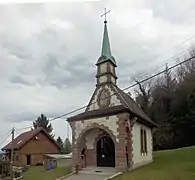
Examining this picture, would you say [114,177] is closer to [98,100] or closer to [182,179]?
[182,179]

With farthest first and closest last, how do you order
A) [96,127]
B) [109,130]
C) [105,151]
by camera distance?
[105,151] < [96,127] < [109,130]

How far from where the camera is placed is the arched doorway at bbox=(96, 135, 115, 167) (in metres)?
18.4

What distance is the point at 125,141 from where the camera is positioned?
1628 centimetres

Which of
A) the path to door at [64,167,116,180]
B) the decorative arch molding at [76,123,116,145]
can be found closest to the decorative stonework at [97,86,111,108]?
the decorative arch molding at [76,123,116,145]

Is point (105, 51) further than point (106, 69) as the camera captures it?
Yes

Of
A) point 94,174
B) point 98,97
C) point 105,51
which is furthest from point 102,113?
point 105,51

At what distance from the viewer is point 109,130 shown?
17.0 m

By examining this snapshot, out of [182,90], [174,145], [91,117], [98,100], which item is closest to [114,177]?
[91,117]

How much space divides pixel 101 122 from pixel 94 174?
325 cm

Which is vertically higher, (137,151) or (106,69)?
(106,69)

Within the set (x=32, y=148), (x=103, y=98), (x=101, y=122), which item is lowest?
(x=32, y=148)

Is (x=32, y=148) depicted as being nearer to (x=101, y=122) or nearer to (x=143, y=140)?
(x=143, y=140)

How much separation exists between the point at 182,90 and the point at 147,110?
6.31m

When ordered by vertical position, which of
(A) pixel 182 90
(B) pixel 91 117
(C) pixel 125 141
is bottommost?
(C) pixel 125 141
